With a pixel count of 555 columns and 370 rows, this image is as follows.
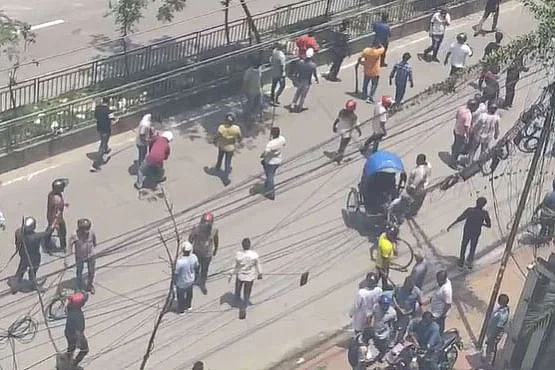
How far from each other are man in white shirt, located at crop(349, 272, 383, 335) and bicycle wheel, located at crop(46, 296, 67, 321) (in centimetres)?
396

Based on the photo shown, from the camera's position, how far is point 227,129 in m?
19.4

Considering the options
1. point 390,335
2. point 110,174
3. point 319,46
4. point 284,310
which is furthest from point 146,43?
point 390,335

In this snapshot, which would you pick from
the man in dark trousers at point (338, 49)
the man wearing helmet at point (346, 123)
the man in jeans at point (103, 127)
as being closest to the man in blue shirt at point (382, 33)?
the man in dark trousers at point (338, 49)

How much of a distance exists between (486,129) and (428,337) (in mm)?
5956

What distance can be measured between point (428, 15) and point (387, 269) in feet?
33.9

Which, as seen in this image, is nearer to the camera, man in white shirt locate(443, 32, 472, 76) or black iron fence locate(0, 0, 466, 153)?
black iron fence locate(0, 0, 466, 153)

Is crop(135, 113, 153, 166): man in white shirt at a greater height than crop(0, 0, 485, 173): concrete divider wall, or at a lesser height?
greater

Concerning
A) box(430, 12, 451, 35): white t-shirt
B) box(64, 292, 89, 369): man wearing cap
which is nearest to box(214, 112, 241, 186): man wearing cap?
box(64, 292, 89, 369): man wearing cap

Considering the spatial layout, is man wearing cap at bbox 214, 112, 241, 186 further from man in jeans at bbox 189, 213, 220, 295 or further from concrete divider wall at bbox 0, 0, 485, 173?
man in jeans at bbox 189, 213, 220, 295

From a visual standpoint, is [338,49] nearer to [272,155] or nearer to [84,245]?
[272,155]

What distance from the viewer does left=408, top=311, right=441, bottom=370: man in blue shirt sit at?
1556 centimetres

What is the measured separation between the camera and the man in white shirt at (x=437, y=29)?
962 inches

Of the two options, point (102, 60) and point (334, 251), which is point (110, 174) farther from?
point (334, 251)

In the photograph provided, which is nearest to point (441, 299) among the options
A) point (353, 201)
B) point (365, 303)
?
point (365, 303)
